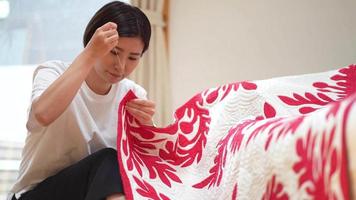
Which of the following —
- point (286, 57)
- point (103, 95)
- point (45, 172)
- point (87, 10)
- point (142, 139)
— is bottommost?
point (45, 172)

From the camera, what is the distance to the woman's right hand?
2.93 ft

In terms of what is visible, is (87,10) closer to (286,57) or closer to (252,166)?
(286,57)

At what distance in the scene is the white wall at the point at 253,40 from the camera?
5.90 ft

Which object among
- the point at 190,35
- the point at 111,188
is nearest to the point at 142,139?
the point at 111,188

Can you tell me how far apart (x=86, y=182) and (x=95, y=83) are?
0.34 meters

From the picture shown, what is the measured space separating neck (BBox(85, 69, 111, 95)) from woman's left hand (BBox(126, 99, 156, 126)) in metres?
0.18

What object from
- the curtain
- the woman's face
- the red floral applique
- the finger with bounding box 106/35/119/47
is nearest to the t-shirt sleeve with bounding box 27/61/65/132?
the woman's face

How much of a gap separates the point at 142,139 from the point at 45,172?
296mm

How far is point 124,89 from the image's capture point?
1.21 meters

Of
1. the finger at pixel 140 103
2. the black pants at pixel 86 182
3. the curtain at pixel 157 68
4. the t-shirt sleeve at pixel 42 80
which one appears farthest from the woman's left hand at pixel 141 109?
the curtain at pixel 157 68

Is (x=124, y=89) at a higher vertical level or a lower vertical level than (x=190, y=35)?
lower

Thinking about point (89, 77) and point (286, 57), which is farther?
point (286, 57)

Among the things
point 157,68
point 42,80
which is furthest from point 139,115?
point 157,68

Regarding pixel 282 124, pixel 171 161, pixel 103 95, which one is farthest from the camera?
pixel 103 95
